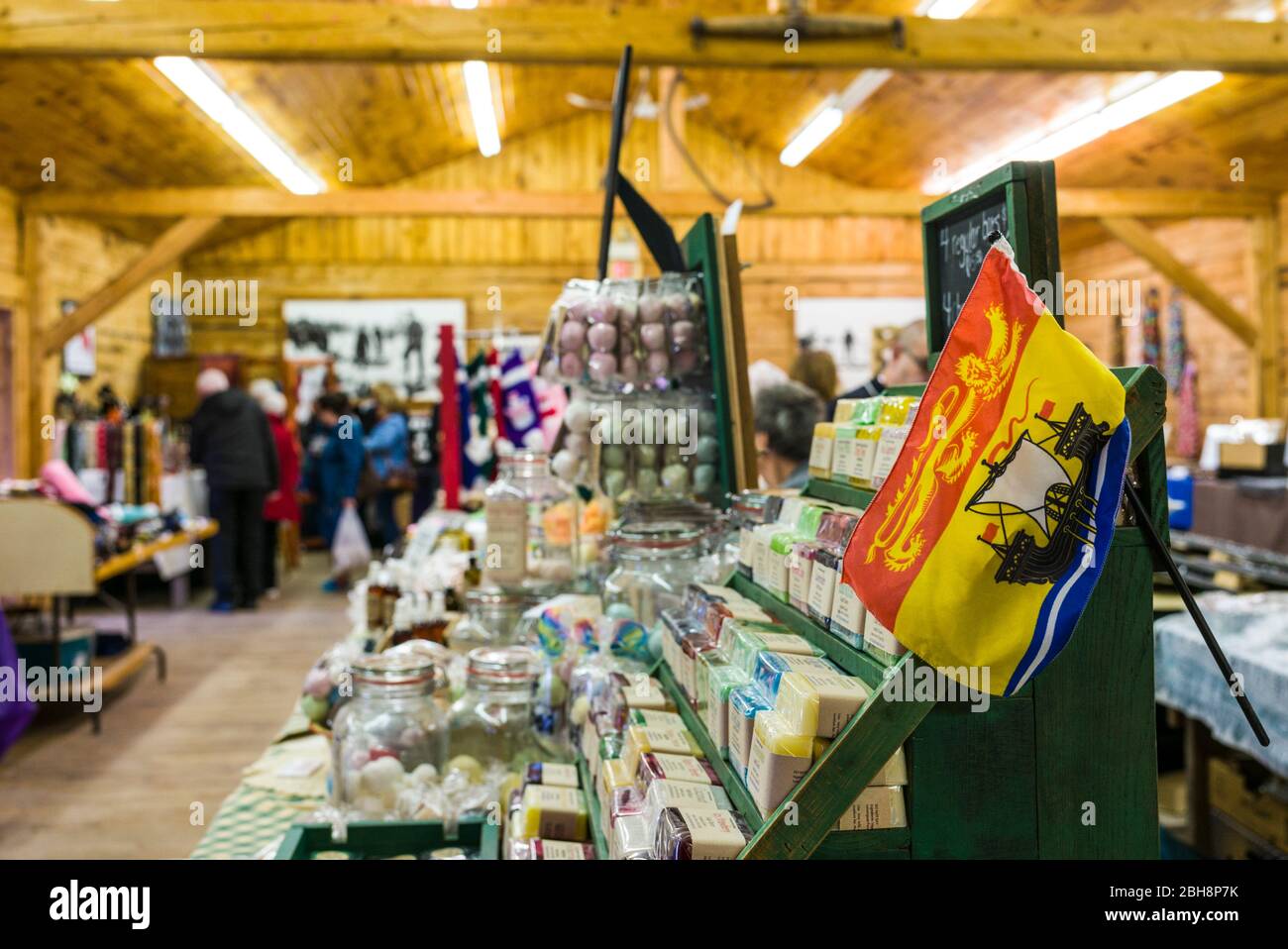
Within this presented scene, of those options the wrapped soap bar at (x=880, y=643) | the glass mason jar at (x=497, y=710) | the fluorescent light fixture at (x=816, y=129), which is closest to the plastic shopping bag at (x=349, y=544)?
the fluorescent light fixture at (x=816, y=129)

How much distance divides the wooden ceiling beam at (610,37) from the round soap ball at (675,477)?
3368 mm

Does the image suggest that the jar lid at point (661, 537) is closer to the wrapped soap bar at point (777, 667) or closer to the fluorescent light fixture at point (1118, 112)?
the wrapped soap bar at point (777, 667)

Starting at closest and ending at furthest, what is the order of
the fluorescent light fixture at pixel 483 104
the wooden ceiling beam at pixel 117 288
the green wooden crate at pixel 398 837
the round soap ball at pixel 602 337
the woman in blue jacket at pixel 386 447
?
the green wooden crate at pixel 398 837
the round soap ball at pixel 602 337
the fluorescent light fixture at pixel 483 104
the wooden ceiling beam at pixel 117 288
the woman in blue jacket at pixel 386 447

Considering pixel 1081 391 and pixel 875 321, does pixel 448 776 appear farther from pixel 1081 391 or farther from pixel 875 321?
pixel 875 321

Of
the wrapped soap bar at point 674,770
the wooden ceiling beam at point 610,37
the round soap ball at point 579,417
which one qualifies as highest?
the wooden ceiling beam at point 610,37

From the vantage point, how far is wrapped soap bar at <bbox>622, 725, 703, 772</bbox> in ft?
4.58

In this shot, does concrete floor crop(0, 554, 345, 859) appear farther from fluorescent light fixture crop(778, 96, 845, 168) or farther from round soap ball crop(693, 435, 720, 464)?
fluorescent light fixture crop(778, 96, 845, 168)

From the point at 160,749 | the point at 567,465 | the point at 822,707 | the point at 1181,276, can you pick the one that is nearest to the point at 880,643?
the point at 822,707

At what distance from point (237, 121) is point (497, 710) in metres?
6.36

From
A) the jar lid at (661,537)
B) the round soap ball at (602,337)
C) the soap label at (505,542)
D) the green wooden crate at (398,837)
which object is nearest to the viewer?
the green wooden crate at (398,837)

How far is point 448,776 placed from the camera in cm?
185

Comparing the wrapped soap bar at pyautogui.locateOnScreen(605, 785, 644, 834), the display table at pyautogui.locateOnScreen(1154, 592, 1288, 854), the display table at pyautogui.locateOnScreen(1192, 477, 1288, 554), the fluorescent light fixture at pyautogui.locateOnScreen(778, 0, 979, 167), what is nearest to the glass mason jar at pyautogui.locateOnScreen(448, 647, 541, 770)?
the wrapped soap bar at pyautogui.locateOnScreen(605, 785, 644, 834)

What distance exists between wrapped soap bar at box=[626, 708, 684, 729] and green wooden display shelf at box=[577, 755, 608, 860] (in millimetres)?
144

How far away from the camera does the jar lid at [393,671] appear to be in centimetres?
186
